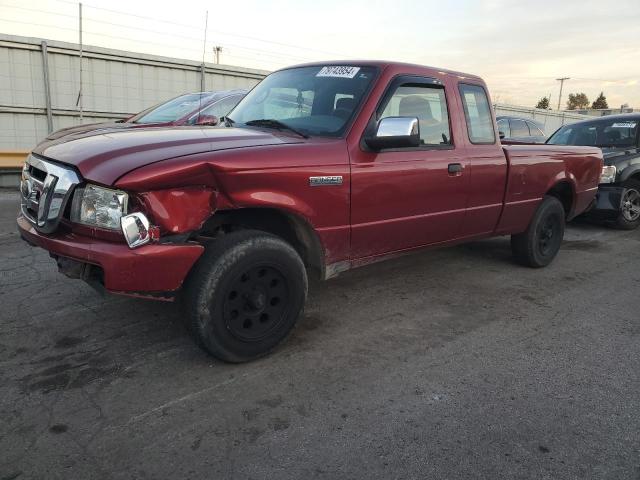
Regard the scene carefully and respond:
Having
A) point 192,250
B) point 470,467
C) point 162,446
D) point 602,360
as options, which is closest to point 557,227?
point 602,360

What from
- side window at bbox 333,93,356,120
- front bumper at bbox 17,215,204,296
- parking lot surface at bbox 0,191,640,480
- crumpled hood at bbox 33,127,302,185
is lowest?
parking lot surface at bbox 0,191,640,480

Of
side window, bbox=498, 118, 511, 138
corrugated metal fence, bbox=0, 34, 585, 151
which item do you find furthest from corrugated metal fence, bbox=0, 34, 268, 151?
side window, bbox=498, 118, 511, 138

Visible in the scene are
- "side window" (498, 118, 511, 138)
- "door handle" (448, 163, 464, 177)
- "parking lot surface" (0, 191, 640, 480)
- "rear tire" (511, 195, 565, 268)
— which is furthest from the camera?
"side window" (498, 118, 511, 138)

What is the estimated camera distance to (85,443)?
227cm

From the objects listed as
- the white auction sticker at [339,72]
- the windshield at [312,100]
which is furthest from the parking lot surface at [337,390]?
the white auction sticker at [339,72]

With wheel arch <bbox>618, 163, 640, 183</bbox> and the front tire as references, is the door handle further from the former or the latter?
wheel arch <bbox>618, 163, 640, 183</bbox>

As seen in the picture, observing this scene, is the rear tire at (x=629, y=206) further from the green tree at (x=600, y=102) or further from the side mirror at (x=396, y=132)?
the green tree at (x=600, y=102)

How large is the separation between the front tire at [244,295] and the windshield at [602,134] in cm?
695

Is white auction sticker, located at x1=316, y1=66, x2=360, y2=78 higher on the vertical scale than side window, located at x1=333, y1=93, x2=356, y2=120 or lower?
higher

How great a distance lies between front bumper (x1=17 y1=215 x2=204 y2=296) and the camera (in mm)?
2506

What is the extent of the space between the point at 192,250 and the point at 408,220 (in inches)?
69.5

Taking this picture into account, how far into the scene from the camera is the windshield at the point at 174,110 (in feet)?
23.4

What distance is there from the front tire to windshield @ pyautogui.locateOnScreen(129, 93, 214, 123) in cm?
469

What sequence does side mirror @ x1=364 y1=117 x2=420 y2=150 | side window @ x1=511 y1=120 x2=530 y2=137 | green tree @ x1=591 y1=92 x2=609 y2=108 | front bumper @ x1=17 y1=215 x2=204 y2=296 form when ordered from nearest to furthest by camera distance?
front bumper @ x1=17 y1=215 x2=204 y2=296 → side mirror @ x1=364 y1=117 x2=420 y2=150 → side window @ x1=511 y1=120 x2=530 y2=137 → green tree @ x1=591 y1=92 x2=609 y2=108
